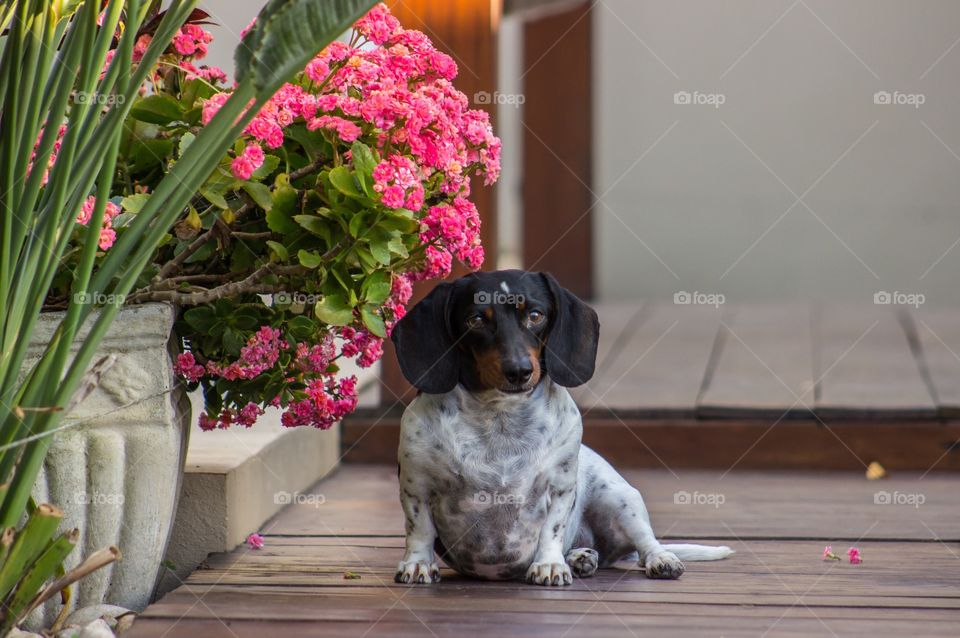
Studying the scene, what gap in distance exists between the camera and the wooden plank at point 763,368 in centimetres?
428

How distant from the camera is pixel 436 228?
2.68 m

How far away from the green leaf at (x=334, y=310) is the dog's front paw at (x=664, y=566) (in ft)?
2.72

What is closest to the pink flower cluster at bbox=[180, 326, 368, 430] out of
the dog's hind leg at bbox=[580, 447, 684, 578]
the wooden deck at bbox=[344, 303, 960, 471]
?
the dog's hind leg at bbox=[580, 447, 684, 578]

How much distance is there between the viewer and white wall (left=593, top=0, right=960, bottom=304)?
285 inches

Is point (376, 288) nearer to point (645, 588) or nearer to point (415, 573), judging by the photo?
point (415, 573)

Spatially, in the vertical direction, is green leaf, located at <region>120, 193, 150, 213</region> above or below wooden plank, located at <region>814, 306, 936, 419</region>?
above

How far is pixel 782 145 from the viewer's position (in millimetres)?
7422

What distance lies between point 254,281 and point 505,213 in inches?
388
